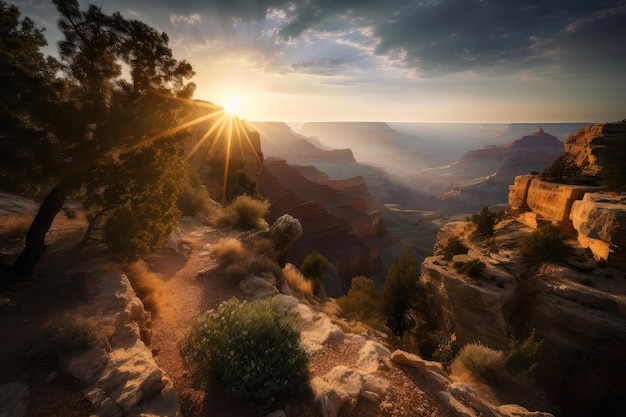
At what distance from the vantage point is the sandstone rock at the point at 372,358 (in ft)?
17.0

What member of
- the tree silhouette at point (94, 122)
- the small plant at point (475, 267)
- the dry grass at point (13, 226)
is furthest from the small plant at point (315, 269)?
the dry grass at point (13, 226)

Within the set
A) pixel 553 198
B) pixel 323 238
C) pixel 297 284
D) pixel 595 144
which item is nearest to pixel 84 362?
pixel 297 284

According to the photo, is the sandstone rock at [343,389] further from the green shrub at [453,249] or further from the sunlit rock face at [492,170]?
the sunlit rock face at [492,170]

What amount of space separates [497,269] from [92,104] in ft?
61.7

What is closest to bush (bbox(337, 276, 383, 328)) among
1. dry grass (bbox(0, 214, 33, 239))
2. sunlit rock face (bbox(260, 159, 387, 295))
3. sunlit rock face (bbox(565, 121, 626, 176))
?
dry grass (bbox(0, 214, 33, 239))

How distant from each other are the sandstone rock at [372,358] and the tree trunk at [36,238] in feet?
24.4

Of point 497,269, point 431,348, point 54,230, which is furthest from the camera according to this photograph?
point 497,269

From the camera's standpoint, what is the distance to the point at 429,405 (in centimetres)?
429

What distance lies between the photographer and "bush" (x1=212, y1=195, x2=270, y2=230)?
15266 millimetres

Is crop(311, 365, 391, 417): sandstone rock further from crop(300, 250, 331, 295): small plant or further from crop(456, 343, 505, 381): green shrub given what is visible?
crop(300, 250, 331, 295): small plant

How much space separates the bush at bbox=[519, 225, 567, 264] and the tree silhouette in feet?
60.6

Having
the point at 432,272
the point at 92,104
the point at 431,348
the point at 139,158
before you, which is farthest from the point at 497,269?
the point at 92,104

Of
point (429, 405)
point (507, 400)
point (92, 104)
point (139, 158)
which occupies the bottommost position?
point (507, 400)

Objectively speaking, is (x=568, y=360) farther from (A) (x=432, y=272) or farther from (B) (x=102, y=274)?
(B) (x=102, y=274)
